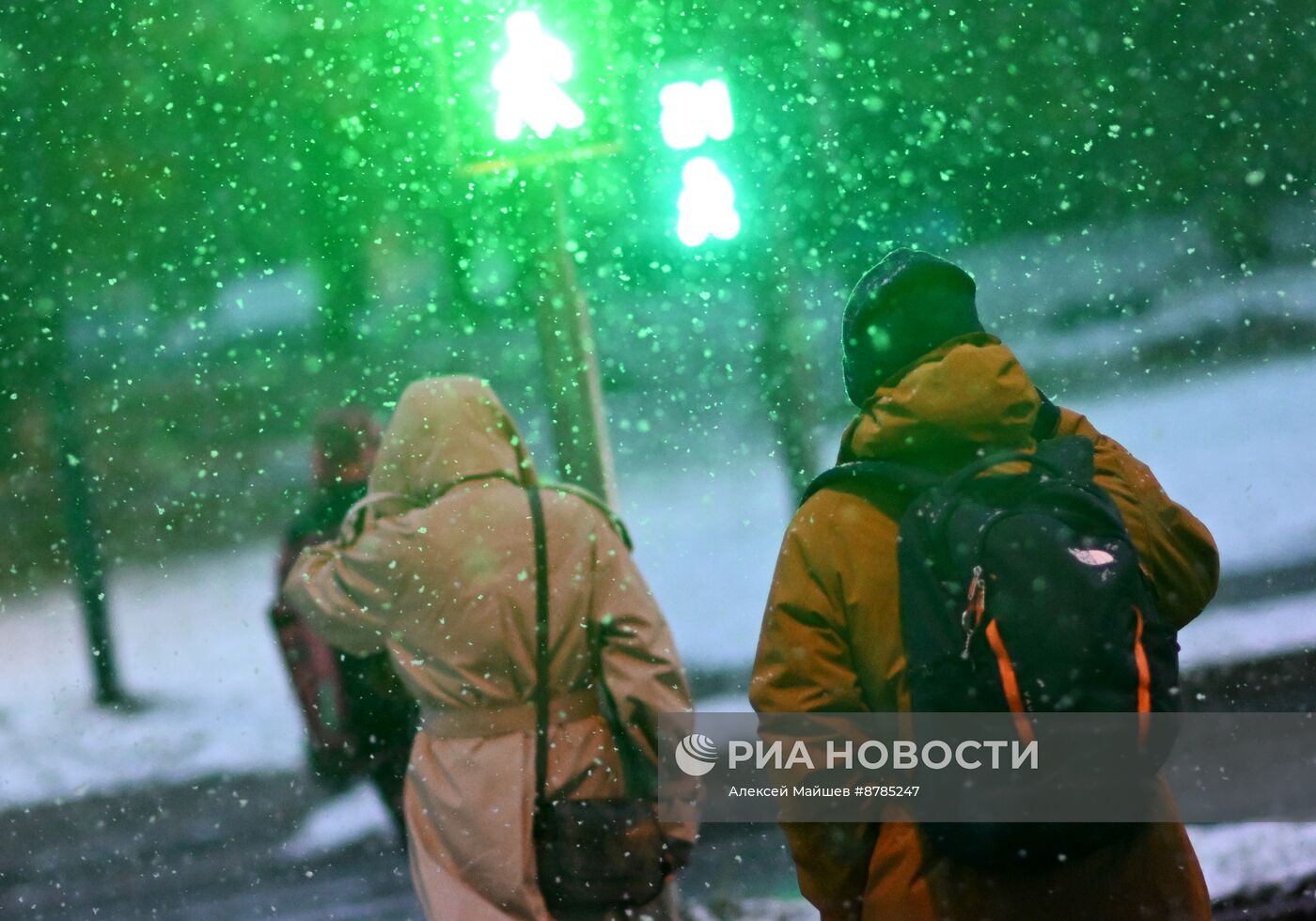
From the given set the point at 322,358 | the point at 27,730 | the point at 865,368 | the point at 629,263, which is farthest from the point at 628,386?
the point at 865,368

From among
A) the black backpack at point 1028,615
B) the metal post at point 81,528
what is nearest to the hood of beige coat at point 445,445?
the black backpack at point 1028,615

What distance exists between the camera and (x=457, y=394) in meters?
2.30

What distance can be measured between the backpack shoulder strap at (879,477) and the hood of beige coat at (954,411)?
0.10ft

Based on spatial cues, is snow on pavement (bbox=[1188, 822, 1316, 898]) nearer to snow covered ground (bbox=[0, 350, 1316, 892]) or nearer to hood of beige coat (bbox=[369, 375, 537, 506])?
snow covered ground (bbox=[0, 350, 1316, 892])

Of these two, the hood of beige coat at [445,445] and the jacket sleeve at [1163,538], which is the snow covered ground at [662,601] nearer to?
the hood of beige coat at [445,445]

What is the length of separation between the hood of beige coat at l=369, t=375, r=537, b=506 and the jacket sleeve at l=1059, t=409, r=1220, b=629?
1.12m

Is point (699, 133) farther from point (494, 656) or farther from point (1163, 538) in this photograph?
point (1163, 538)

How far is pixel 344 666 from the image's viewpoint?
369cm

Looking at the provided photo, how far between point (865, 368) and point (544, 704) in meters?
0.87

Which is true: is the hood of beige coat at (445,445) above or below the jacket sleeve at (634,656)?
above

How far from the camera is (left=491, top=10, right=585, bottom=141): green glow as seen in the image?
10.7 feet

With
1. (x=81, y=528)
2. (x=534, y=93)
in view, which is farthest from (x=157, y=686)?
(x=534, y=93)

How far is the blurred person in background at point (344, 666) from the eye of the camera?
3.32 m

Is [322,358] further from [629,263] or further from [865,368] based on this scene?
[865,368]
